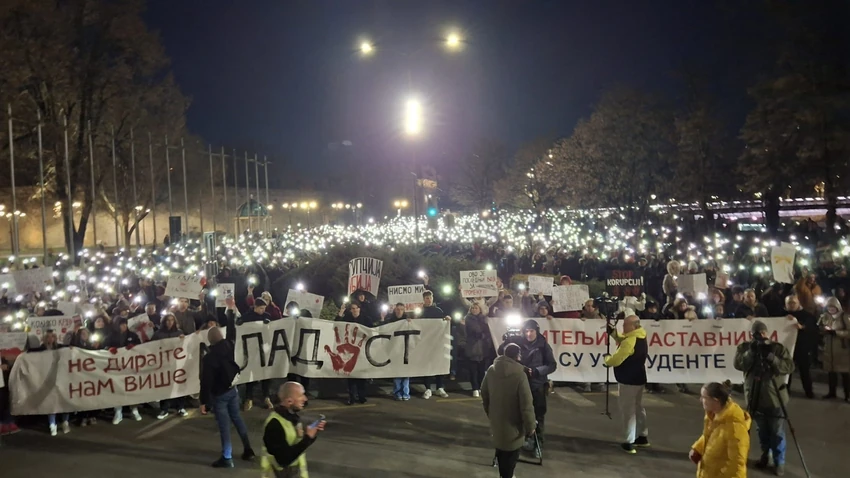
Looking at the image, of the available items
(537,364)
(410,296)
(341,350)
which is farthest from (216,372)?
(410,296)

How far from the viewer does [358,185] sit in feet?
339

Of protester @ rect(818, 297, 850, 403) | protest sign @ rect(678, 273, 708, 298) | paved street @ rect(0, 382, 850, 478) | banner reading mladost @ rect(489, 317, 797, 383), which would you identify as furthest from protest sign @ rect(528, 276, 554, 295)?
protester @ rect(818, 297, 850, 403)

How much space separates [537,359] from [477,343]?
2.99 meters

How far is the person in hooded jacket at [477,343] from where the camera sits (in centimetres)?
1093

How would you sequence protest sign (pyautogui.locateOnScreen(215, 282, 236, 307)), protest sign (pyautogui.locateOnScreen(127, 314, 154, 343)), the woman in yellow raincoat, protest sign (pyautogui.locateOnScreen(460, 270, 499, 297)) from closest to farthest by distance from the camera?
the woman in yellow raincoat → protest sign (pyautogui.locateOnScreen(127, 314, 154, 343)) → protest sign (pyautogui.locateOnScreen(460, 270, 499, 297)) → protest sign (pyautogui.locateOnScreen(215, 282, 236, 307))

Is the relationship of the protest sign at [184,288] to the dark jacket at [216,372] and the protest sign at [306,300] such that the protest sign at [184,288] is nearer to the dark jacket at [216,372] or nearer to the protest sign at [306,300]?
the protest sign at [306,300]

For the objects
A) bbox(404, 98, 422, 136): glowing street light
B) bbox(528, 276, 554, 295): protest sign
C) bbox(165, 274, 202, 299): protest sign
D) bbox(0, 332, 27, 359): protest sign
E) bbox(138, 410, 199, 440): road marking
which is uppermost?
bbox(404, 98, 422, 136): glowing street light

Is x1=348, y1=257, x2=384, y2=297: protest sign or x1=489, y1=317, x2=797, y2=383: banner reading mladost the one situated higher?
x1=348, y1=257, x2=384, y2=297: protest sign

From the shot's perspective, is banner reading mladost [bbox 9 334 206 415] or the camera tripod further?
banner reading mladost [bbox 9 334 206 415]

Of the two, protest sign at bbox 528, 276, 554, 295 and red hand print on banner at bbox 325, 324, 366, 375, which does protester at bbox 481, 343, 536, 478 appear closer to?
red hand print on banner at bbox 325, 324, 366, 375

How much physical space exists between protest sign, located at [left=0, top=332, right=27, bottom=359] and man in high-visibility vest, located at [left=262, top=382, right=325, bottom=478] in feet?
20.8

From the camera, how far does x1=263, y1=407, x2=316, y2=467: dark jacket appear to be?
5219 millimetres

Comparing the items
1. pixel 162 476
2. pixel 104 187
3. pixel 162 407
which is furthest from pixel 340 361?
pixel 104 187

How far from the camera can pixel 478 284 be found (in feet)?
44.9
